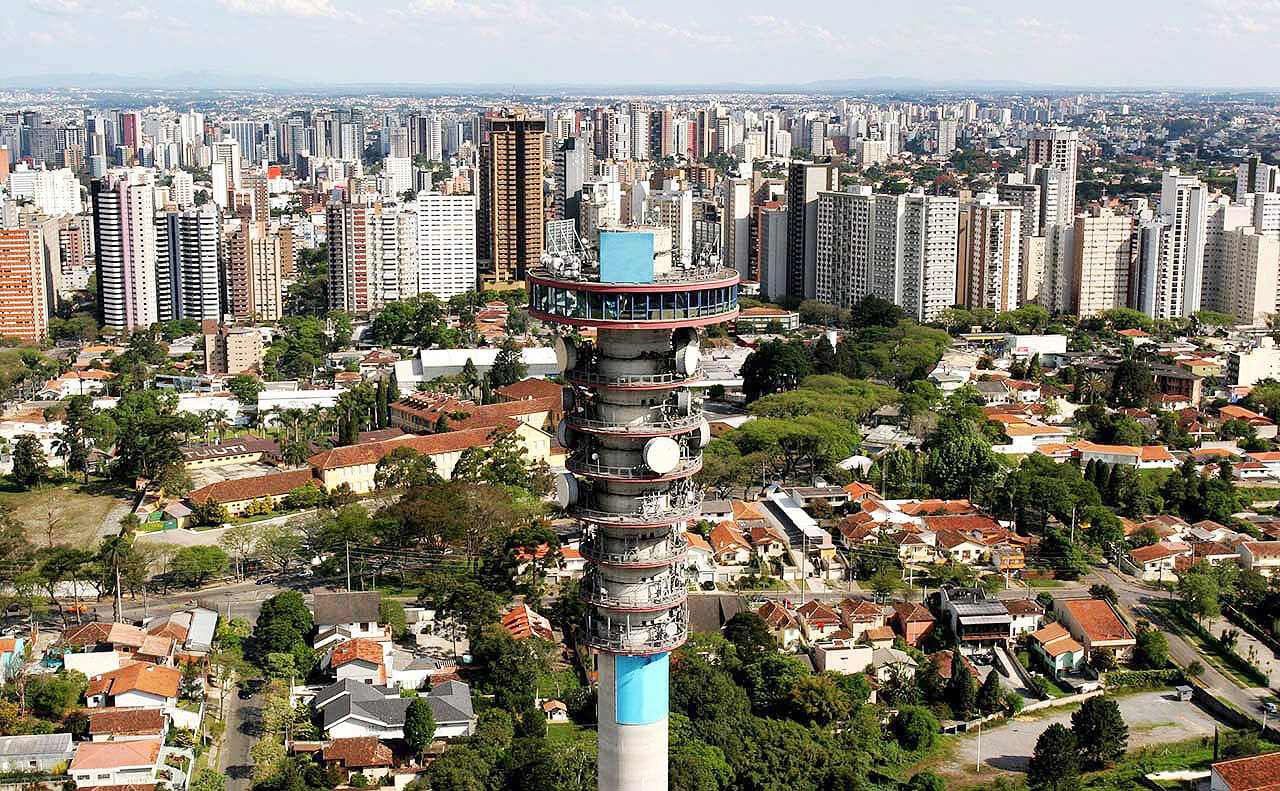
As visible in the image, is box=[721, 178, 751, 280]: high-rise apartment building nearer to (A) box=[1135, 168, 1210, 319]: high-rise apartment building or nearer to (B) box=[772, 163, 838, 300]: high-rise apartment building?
(B) box=[772, 163, 838, 300]: high-rise apartment building

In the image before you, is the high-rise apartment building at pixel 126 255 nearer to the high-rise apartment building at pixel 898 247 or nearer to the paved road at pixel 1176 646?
the high-rise apartment building at pixel 898 247

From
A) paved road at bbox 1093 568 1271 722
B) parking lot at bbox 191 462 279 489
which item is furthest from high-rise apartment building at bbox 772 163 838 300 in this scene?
paved road at bbox 1093 568 1271 722

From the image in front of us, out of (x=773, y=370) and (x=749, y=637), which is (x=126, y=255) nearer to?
(x=773, y=370)

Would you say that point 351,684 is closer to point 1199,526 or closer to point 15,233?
point 1199,526

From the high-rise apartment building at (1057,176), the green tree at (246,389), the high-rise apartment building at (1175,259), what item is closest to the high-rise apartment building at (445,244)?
A: the green tree at (246,389)

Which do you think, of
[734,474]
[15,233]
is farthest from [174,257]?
[734,474]

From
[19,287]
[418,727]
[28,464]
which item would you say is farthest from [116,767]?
[19,287]
